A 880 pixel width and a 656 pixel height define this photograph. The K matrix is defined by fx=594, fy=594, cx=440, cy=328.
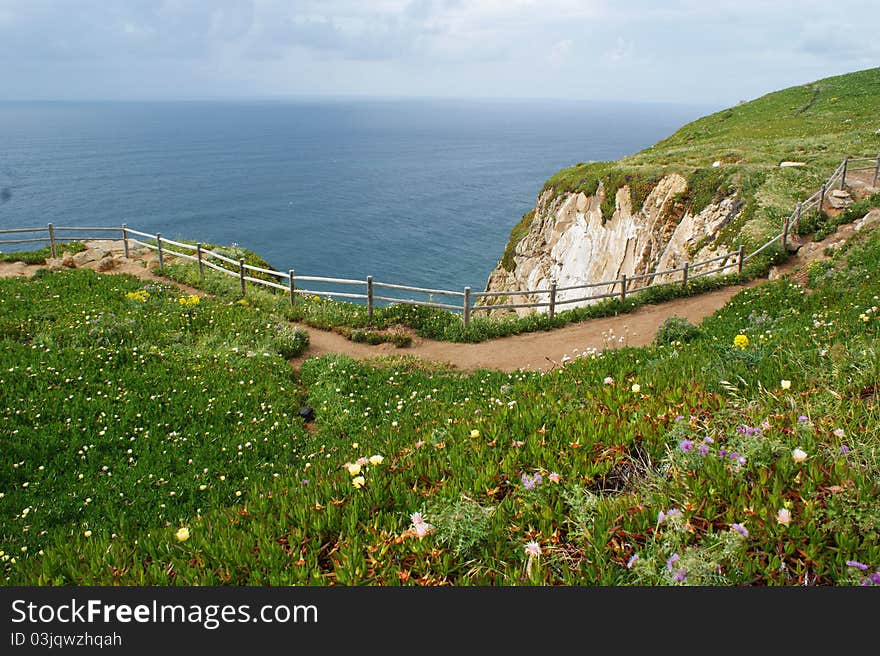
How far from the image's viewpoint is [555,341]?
16.7 meters

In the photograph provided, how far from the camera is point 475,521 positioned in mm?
4086

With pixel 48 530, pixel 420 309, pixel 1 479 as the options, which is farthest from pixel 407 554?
pixel 420 309

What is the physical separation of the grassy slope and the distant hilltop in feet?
0.25

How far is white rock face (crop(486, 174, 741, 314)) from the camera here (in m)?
27.1

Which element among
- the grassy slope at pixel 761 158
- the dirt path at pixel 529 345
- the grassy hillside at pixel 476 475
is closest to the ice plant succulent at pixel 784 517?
the grassy hillside at pixel 476 475

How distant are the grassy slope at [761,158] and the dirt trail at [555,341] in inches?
195

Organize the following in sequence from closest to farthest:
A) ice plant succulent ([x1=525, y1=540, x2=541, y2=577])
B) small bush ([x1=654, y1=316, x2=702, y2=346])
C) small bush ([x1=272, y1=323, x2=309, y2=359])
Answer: ice plant succulent ([x1=525, y1=540, x2=541, y2=577]) → small bush ([x1=654, y1=316, x2=702, y2=346]) → small bush ([x1=272, y1=323, x2=309, y2=359])

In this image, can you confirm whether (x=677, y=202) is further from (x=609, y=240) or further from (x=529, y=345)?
(x=529, y=345)

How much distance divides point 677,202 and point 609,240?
468 cm

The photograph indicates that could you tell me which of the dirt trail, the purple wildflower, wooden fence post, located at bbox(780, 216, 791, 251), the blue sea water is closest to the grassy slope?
wooden fence post, located at bbox(780, 216, 791, 251)

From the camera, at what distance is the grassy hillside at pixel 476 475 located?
369 centimetres

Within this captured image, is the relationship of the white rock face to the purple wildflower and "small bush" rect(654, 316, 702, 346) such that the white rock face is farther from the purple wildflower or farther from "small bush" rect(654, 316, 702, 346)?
the purple wildflower

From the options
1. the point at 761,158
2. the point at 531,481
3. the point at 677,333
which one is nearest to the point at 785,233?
the point at 677,333

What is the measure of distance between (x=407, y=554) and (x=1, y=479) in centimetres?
703
